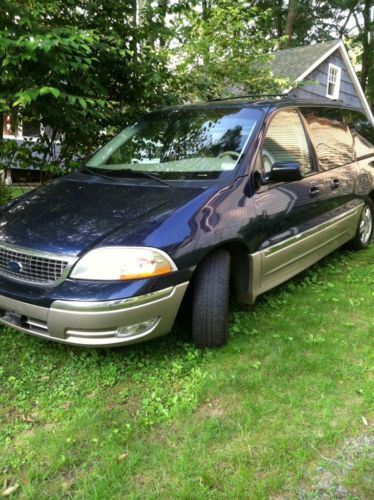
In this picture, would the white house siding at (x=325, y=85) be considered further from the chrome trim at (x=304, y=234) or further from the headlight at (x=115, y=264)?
the headlight at (x=115, y=264)

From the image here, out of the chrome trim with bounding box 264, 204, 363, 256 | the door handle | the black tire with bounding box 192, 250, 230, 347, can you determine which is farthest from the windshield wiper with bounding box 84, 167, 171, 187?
the door handle

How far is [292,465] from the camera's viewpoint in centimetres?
210

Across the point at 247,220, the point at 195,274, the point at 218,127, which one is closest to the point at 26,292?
the point at 195,274

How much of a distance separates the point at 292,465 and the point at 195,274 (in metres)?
1.27

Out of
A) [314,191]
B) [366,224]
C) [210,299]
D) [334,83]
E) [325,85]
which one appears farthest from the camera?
[334,83]

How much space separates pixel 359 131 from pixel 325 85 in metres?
12.5

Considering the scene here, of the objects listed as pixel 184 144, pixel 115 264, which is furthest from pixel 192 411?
pixel 184 144

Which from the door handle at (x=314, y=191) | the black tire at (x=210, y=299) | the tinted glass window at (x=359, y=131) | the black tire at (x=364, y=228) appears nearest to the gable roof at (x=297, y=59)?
the tinted glass window at (x=359, y=131)

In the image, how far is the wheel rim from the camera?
5368 millimetres

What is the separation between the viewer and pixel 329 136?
450cm

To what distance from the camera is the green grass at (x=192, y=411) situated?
2.05 meters

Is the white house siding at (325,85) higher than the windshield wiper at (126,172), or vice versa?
the white house siding at (325,85)

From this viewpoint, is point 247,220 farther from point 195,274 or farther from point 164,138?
point 164,138

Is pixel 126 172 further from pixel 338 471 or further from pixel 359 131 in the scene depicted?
pixel 359 131
